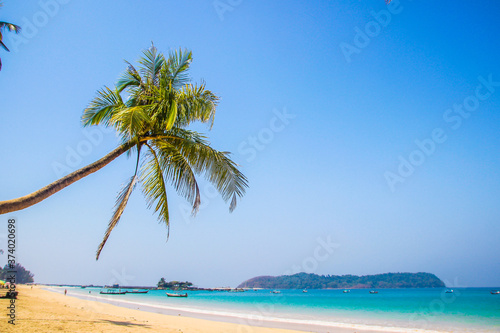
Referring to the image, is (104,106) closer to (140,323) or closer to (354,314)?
(140,323)

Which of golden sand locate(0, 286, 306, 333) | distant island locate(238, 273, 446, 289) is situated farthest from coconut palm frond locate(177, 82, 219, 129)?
distant island locate(238, 273, 446, 289)

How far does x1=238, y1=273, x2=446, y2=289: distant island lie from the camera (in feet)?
495

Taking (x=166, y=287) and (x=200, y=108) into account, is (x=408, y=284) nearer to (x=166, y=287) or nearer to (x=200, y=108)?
(x=166, y=287)

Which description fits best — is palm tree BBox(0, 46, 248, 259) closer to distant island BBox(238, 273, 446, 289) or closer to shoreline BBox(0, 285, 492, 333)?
shoreline BBox(0, 285, 492, 333)

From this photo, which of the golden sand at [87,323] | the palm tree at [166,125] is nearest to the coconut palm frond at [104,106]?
the palm tree at [166,125]

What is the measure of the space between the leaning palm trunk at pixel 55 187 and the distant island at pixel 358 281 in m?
172

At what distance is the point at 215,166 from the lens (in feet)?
21.4

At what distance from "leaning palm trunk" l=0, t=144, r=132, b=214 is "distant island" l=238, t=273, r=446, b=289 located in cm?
17196

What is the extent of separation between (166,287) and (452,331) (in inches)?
4986

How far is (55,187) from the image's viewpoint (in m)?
4.00

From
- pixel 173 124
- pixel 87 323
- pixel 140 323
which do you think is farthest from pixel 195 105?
pixel 140 323

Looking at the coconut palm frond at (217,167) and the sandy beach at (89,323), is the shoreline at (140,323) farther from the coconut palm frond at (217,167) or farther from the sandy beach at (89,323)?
the coconut palm frond at (217,167)

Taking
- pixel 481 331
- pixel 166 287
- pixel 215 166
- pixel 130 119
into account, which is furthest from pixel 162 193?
pixel 166 287

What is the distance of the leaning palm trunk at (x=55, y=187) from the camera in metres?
3.47
